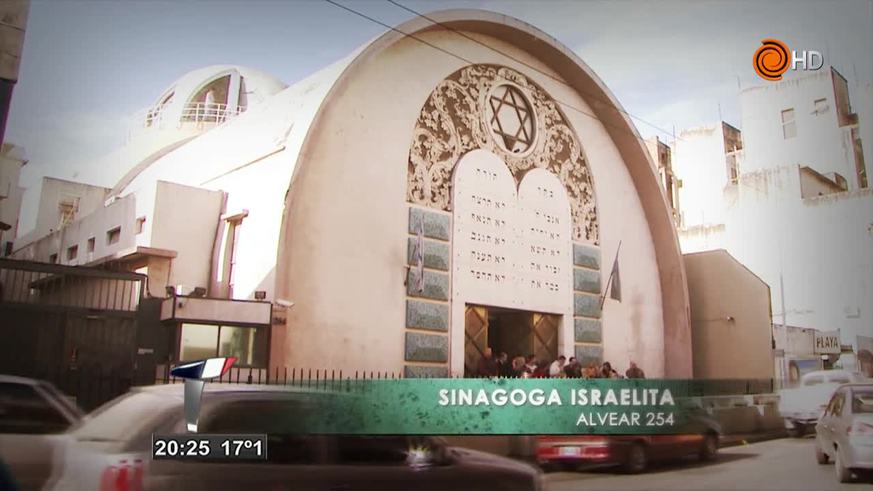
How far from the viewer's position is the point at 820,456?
13.2ft

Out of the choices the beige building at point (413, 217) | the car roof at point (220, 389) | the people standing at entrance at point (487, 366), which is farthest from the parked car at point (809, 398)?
the car roof at point (220, 389)

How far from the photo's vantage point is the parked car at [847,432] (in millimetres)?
3871

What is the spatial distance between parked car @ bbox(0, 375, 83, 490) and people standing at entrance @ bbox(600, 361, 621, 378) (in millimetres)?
3180

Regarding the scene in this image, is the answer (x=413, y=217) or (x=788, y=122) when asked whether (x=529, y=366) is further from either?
(x=788, y=122)

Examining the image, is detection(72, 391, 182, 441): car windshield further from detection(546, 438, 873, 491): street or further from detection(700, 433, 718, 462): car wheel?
detection(700, 433, 718, 462): car wheel

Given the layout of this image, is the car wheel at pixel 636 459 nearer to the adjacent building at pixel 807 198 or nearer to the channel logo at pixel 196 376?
the adjacent building at pixel 807 198

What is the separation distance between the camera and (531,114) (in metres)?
5.77

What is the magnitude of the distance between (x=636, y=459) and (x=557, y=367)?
1.10 m

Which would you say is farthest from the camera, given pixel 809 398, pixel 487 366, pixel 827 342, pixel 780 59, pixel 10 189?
pixel 487 366

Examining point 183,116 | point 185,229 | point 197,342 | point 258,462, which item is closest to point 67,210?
point 185,229

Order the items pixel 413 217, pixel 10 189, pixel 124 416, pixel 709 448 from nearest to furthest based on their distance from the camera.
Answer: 1. pixel 124 416
2. pixel 10 189
3. pixel 709 448
4. pixel 413 217

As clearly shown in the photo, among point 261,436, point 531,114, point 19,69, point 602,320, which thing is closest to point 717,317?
point 602,320

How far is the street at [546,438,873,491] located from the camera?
385cm

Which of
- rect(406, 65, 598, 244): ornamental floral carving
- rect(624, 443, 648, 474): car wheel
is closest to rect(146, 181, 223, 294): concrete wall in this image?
rect(406, 65, 598, 244): ornamental floral carving
